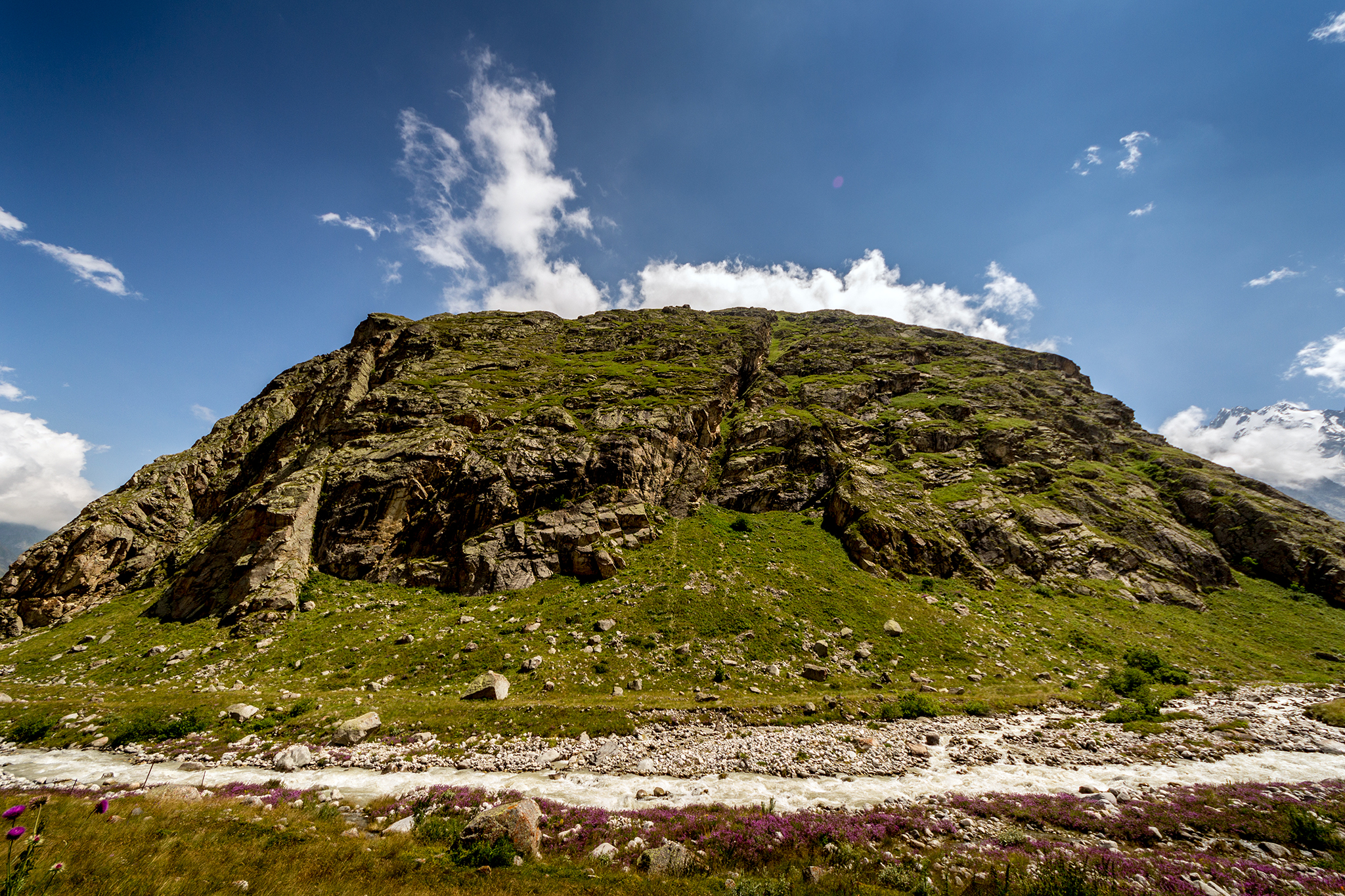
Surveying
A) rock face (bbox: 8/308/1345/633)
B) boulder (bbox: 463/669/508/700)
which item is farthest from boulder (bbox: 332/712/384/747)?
rock face (bbox: 8/308/1345/633)

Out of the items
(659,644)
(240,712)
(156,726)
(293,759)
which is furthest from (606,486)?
(156,726)

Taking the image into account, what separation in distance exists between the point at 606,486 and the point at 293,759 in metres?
30.8

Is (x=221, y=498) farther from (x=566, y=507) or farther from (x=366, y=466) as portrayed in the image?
(x=566, y=507)

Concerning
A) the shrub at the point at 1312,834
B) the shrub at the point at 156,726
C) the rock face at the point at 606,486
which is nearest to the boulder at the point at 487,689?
the shrub at the point at 156,726

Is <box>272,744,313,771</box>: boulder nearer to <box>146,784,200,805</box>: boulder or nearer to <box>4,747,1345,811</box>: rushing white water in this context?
<box>4,747,1345,811</box>: rushing white water

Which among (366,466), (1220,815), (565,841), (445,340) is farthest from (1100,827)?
(445,340)

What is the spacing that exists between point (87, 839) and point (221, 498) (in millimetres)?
61932

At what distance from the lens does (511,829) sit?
40.8ft

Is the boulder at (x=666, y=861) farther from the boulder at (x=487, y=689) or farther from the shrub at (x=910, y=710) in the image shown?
the shrub at (x=910, y=710)

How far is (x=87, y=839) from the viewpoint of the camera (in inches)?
415

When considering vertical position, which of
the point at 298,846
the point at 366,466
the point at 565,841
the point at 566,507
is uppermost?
the point at 366,466

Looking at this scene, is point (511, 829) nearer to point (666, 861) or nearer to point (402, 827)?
point (402, 827)

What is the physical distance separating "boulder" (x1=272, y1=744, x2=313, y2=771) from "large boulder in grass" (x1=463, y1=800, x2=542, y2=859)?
1208 cm

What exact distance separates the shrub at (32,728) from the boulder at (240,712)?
7.46m
